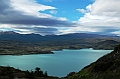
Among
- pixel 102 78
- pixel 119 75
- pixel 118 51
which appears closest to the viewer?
pixel 119 75

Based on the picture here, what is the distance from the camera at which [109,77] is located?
1471 inches

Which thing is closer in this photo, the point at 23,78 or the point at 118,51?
the point at 23,78

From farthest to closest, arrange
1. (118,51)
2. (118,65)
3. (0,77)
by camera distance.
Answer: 1. (118,51)
2. (0,77)
3. (118,65)

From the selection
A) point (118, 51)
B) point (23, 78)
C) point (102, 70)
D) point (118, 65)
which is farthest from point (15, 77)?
point (118, 51)

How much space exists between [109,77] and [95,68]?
1213 cm

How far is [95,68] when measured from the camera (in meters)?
49.5

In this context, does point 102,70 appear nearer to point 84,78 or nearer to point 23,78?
point 84,78

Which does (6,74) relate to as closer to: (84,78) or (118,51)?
(84,78)

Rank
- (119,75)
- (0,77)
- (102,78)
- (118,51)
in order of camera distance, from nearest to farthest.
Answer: (119,75)
(102,78)
(0,77)
(118,51)

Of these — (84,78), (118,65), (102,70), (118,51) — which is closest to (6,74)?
(84,78)

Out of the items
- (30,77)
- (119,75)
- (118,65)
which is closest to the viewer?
(119,75)

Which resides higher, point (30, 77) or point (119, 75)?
point (119, 75)

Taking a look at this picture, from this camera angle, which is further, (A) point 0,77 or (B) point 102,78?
(A) point 0,77

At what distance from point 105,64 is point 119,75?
12762mm
